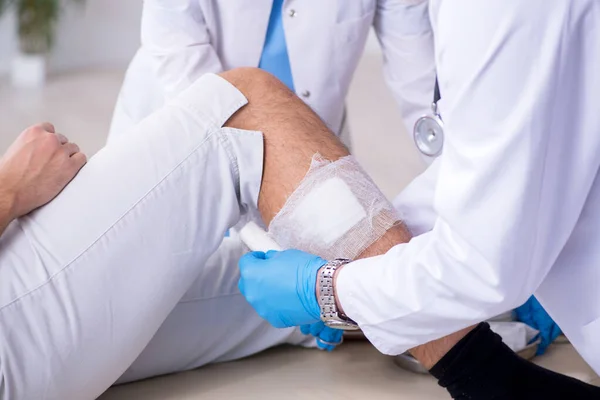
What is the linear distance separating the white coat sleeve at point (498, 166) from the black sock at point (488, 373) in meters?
0.22

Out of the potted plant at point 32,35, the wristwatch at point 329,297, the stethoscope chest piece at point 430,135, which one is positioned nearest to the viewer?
the wristwatch at point 329,297

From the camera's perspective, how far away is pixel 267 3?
2.04 meters

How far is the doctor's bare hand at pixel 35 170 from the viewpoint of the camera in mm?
1370

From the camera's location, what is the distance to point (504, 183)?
40.9 inches

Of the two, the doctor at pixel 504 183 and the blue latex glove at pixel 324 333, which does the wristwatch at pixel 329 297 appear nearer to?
the doctor at pixel 504 183

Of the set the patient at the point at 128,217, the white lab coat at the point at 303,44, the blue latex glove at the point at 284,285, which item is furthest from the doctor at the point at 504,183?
the white lab coat at the point at 303,44

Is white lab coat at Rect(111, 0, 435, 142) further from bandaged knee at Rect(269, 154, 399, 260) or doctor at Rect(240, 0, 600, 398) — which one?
doctor at Rect(240, 0, 600, 398)

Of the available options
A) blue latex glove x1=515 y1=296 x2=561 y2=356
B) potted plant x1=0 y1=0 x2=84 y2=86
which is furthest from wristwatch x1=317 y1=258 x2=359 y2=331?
potted plant x1=0 y1=0 x2=84 y2=86

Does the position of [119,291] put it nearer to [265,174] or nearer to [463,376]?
[265,174]

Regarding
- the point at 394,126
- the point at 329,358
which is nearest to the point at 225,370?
the point at 329,358

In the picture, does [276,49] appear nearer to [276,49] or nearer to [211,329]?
[276,49]

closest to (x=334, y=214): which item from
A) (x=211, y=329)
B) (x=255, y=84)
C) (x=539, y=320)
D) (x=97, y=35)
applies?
(x=255, y=84)

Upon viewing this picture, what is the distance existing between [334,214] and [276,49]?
827 millimetres

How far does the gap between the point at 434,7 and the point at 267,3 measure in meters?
0.90
